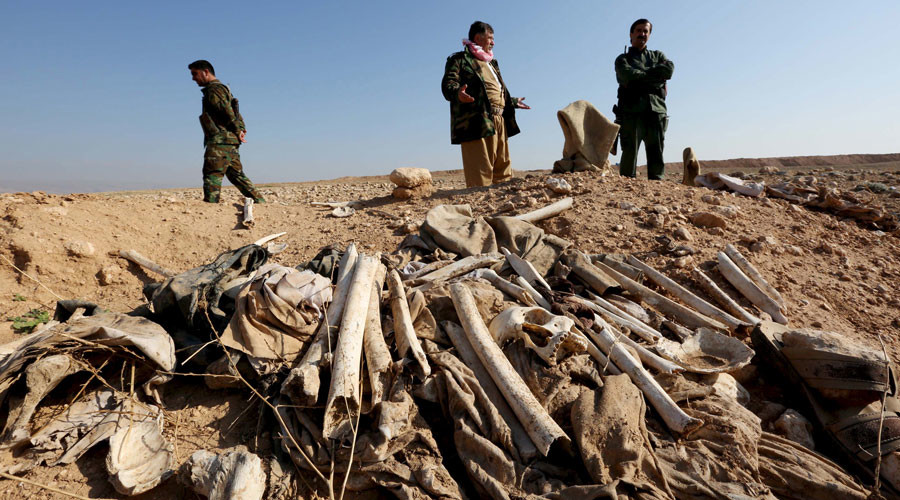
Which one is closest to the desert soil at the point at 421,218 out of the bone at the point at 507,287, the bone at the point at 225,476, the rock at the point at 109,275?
the rock at the point at 109,275

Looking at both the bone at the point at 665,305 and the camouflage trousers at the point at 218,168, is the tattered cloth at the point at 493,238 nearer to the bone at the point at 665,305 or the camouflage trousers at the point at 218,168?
the bone at the point at 665,305

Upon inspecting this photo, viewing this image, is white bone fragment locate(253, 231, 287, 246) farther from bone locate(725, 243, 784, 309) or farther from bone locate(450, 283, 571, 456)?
bone locate(725, 243, 784, 309)

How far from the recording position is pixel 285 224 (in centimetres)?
540

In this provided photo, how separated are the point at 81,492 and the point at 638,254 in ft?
14.0

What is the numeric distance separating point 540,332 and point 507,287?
68 centimetres

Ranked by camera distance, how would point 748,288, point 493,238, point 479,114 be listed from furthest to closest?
point 479,114 < point 493,238 < point 748,288

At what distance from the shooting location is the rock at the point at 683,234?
4.27 metres

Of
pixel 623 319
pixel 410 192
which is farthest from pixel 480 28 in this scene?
pixel 623 319

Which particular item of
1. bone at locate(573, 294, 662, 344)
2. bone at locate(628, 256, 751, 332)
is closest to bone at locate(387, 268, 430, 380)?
bone at locate(573, 294, 662, 344)

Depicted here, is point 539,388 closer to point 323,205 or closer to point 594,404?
point 594,404

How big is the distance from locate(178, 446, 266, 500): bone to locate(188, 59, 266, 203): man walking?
4.80 meters

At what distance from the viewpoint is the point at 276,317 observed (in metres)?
2.44

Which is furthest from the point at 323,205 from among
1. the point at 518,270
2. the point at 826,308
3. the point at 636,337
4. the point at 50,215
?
the point at 826,308

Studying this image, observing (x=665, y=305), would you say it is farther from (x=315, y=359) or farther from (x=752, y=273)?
(x=315, y=359)
